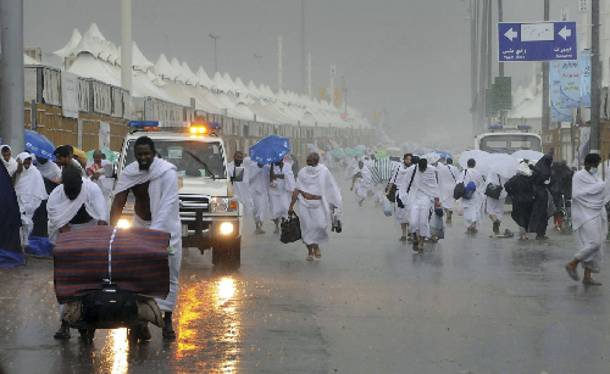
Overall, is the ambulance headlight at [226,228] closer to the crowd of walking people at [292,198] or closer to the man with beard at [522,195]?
the crowd of walking people at [292,198]

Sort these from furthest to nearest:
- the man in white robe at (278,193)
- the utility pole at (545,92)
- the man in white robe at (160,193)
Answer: the utility pole at (545,92) < the man in white robe at (278,193) < the man in white robe at (160,193)

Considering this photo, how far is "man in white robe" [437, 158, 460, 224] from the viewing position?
76.6 feet

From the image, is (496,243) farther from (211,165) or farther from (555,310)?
(555,310)

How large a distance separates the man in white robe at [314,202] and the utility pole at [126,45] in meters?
17.9

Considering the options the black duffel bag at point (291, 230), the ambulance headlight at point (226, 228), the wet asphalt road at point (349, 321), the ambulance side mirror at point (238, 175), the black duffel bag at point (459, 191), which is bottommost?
the wet asphalt road at point (349, 321)

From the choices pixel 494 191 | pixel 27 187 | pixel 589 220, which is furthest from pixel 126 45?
pixel 589 220

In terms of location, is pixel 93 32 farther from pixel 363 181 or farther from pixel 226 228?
pixel 226 228

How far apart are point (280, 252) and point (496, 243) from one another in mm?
4214

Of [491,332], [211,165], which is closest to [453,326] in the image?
[491,332]

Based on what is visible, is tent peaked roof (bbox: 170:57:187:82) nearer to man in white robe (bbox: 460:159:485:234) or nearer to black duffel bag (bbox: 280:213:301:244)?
man in white robe (bbox: 460:159:485:234)

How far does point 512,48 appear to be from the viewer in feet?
132

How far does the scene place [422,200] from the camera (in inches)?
749

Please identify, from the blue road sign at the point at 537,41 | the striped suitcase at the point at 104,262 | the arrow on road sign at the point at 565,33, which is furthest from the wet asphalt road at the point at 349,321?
the arrow on road sign at the point at 565,33

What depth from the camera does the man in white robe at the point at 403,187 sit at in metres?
19.4
